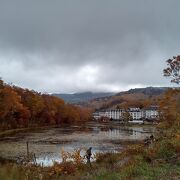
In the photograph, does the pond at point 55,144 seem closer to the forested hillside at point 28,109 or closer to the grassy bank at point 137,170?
the grassy bank at point 137,170

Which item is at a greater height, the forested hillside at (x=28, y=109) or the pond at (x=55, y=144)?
the forested hillside at (x=28, y=109)

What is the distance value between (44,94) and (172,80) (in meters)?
93.2

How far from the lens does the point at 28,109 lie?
99938 mm

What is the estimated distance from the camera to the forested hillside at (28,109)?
3137 inches

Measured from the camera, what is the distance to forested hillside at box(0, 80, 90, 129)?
79688 millimetres

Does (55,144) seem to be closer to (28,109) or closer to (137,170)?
(137,170)

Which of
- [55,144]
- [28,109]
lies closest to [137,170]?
[55,144]

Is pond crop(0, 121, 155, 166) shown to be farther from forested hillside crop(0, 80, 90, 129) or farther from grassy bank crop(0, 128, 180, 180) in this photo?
forested hillside crop(0, 80, 90, 129)

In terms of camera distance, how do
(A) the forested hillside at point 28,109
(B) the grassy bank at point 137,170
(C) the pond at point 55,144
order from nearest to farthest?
(B) the grassy bank at point 137,170, (C) the pond at point 55,144, (A) the forested hillside at point 28,109

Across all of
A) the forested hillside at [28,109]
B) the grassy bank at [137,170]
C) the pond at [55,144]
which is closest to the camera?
the grassy bank at [137,170]

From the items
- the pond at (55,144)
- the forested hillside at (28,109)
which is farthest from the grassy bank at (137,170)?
the forested hillside at (28,109)

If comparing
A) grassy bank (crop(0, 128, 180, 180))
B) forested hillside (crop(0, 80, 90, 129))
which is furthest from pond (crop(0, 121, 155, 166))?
forested hillside (crop(0, 80, 90, 129))

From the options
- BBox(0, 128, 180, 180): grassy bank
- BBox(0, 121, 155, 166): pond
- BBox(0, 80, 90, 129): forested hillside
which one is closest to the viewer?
BBox(0, 128, 180, 180): grassy bank

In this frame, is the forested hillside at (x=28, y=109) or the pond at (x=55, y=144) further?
the forested hillside at (x=28, y=109)
